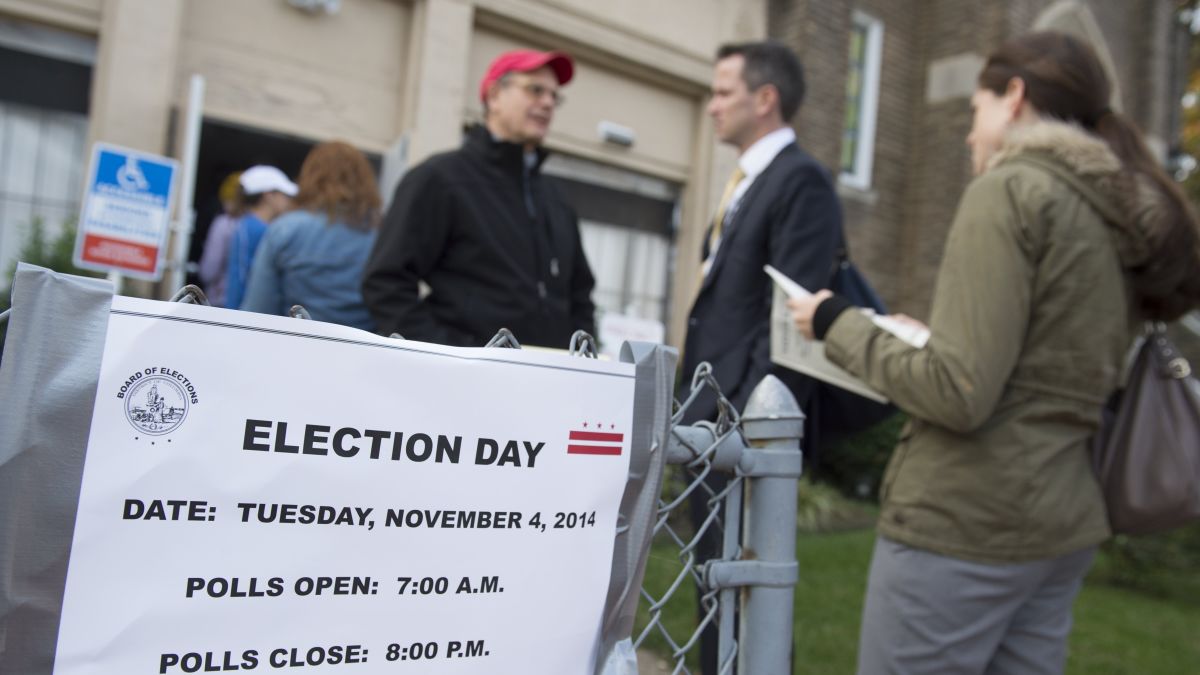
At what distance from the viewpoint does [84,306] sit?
929mm

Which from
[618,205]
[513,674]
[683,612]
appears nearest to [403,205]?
[513,674]

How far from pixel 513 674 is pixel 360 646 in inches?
8.0

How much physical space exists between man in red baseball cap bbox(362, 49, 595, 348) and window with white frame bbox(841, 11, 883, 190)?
338 inches

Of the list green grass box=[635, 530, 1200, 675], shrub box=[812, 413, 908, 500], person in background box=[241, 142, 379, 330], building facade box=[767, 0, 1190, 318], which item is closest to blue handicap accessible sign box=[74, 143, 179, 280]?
person in background box=[241, 142, 379, 330]

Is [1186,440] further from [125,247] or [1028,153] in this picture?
[125,247]

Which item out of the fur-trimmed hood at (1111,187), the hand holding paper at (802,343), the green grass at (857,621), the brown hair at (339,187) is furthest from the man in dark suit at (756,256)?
the brown hair at (339,187)

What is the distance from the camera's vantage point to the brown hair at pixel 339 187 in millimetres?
4258

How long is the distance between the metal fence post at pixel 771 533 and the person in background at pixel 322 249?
288cm

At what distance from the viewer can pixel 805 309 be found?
219 centimetres

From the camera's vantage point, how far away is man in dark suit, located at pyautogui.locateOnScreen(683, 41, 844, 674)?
261cm

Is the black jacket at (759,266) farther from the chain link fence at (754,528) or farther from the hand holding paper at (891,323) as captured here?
the chain link fence at (754,528)

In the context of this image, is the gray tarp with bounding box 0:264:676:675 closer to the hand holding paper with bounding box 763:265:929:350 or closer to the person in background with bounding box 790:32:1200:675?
the person in background with bounding box 790:32:1200:675

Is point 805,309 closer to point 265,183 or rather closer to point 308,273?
point 308,273

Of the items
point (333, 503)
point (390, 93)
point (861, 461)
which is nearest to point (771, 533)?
point (333, 503)
